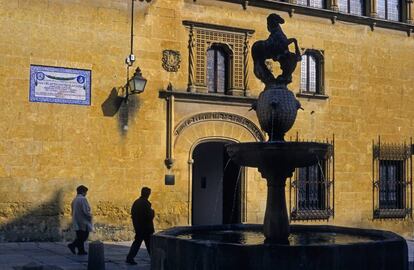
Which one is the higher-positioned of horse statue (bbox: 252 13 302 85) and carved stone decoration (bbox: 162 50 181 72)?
carved stone decoration (bbox: 162 50 181 72)

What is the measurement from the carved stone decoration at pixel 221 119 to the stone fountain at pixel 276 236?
19.2 ft

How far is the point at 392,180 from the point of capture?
20.9m

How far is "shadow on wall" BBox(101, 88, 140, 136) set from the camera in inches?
650

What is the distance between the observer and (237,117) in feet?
59.7

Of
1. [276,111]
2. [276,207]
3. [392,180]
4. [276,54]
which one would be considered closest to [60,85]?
[276,54]

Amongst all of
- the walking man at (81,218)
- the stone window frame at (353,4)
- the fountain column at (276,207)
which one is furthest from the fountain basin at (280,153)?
the stone window frame at (353,4)

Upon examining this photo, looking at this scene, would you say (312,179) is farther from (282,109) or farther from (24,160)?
(282,109)

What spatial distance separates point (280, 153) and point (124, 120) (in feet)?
26.8

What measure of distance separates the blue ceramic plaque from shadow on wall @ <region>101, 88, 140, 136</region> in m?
0.51

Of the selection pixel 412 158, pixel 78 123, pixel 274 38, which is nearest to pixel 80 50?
pixel 78 123

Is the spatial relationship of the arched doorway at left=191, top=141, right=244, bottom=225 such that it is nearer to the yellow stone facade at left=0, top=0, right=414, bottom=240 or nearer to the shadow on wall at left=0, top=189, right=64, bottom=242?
the yellow stone facade at left=0, top=0, right=414, bottom=240

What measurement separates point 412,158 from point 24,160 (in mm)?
12257

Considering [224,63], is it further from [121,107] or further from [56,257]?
[56,257]

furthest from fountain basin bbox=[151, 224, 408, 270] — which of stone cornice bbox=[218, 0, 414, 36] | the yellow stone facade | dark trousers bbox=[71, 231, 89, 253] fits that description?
stone cornice bbox=[218, 0, 414, 36]
